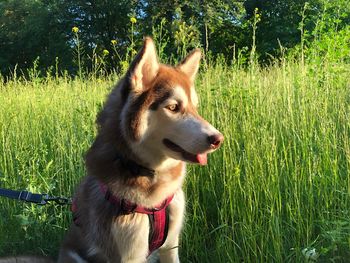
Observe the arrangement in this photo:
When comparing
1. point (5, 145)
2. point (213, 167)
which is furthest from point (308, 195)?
point (5, 145)

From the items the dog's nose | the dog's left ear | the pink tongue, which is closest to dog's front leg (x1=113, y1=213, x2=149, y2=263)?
the pink tongue

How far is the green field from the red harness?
50 cm

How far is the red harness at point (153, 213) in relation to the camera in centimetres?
233

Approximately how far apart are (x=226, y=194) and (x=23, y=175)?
6.44 feet

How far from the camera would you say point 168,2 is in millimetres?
26594

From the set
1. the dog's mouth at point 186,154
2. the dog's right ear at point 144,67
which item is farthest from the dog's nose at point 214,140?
the dog's right ear at point 144,67

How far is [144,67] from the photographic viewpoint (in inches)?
89.4

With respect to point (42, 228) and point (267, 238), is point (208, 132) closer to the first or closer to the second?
point (267, 238)

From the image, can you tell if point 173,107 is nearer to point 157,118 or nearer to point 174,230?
point 157,118

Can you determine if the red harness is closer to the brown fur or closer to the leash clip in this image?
the leash clip

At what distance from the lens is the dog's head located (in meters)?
2.16

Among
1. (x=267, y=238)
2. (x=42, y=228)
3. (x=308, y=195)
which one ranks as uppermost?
(x=308, y=195)

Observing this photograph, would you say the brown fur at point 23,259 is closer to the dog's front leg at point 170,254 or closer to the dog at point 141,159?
the dog at point 141,159

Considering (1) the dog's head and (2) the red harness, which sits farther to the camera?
(2) the red harness
